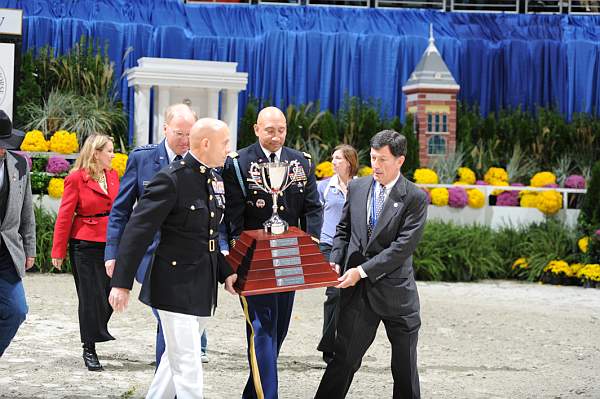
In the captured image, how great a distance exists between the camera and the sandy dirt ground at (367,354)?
6.20 meters

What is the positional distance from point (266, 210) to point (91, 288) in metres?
1.79

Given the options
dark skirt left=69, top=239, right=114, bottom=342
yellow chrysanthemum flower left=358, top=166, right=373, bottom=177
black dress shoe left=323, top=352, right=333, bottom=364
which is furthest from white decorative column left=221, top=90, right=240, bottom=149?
black dress shoe left=323, top=352, right=333, bottom=364

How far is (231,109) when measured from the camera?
15.8 metres

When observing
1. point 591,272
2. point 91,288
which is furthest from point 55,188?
point 591,272

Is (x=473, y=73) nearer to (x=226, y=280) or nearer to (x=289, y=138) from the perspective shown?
(x=289, y=138)

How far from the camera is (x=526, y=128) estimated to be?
17.8 metres

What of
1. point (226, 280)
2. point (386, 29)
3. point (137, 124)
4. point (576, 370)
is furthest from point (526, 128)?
point (226, 280)

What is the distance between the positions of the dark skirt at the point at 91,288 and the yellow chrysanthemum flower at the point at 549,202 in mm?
8535

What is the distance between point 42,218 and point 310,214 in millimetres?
6976

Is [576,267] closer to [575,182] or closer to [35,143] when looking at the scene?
[575,182]

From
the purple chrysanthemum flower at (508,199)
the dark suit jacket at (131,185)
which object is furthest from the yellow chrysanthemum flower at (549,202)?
the dark suit jacket at (131,185)

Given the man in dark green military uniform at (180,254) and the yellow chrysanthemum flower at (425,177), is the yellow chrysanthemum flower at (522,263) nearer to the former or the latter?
the yellow chrysanthemum flower at (425,177)

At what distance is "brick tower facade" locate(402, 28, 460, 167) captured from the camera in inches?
663

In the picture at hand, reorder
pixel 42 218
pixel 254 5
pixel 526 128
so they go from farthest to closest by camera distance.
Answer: pixel 254 5
pixel 526 128
pixel 42 218
